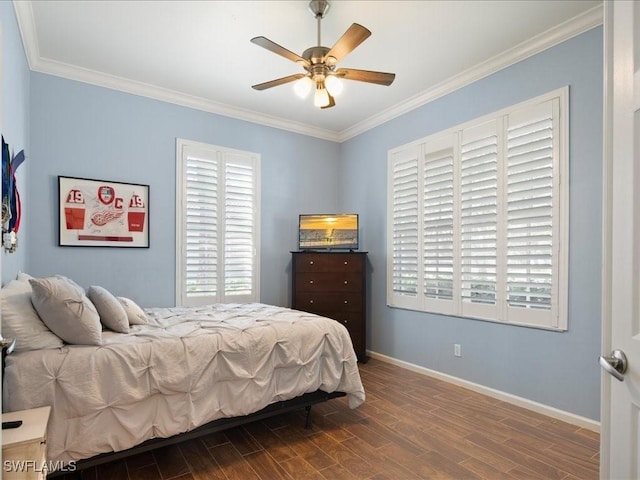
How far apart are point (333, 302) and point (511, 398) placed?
2014 mm

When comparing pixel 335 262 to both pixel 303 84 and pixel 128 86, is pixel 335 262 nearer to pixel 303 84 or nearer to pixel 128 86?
pixel 303 84

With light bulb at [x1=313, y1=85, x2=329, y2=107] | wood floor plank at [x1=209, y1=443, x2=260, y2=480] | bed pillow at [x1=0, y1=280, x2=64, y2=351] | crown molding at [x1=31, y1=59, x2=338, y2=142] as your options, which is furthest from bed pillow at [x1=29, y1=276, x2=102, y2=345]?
crown molding at [x1=31, y1=59, x2=338, y2=142]

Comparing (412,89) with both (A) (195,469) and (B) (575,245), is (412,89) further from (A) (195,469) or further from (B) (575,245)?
(A) (195,469)

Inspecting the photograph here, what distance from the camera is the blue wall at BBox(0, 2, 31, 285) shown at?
231 cm

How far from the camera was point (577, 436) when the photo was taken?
263cm

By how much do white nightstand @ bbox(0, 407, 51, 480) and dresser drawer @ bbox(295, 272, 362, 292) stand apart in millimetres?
3052

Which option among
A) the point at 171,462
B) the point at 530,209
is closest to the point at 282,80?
the point at 530,209

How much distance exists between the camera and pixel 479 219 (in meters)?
3.49

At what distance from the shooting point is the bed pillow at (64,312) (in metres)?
1.94

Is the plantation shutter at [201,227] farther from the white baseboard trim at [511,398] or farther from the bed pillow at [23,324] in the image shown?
the white baseboard trim at [511,398]

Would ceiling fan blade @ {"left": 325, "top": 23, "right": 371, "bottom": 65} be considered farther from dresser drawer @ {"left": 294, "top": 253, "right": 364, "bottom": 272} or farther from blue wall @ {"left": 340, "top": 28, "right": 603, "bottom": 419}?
dresser drawer @ {"left": 294, "top": 253, "right": 364, "bottom": 272}

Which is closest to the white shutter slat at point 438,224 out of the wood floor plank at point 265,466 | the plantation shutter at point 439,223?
the plantation shutter at point 439,223

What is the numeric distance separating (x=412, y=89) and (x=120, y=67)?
2.90 m

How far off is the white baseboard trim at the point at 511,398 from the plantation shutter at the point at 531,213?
0.69 metres
